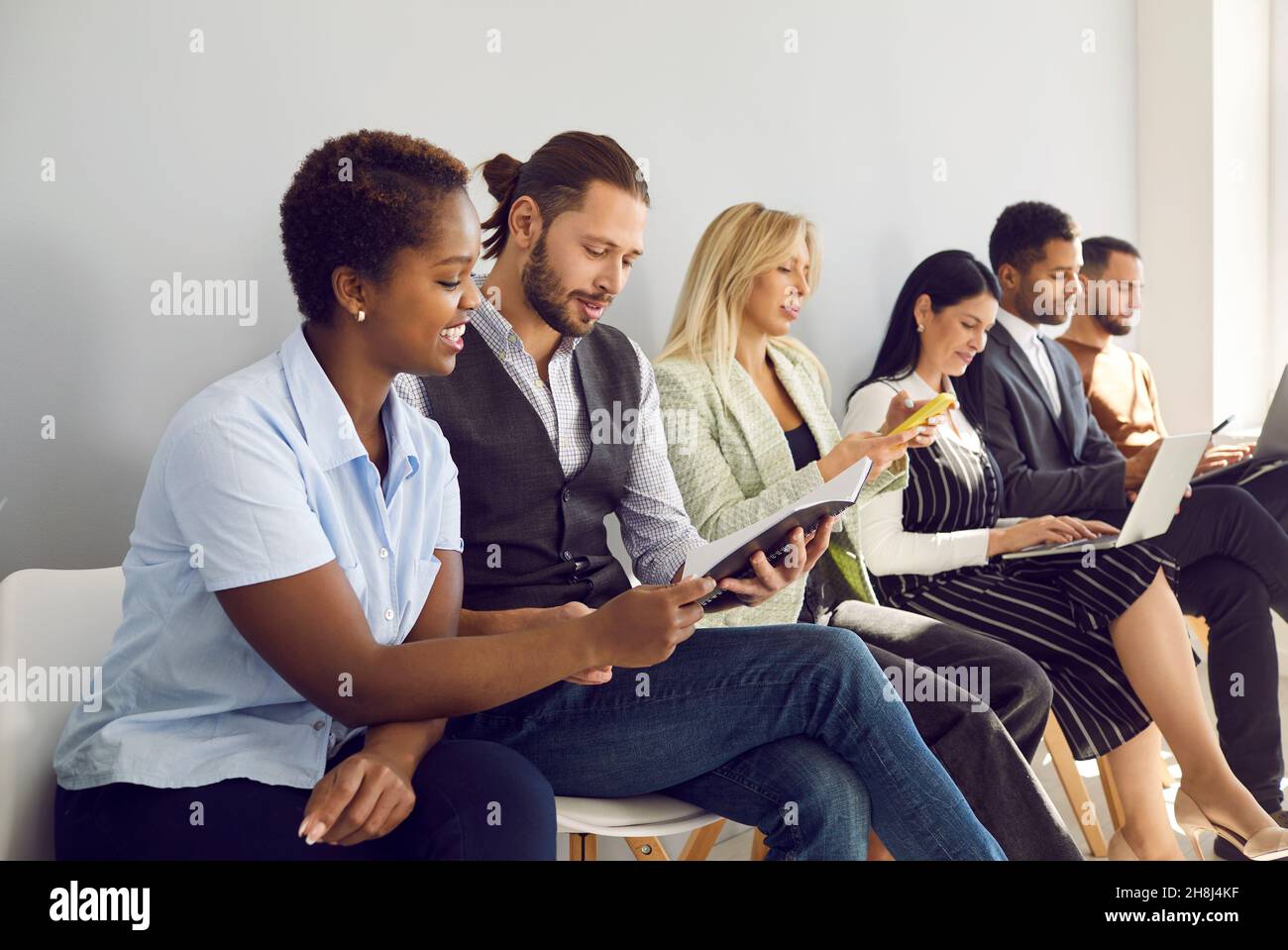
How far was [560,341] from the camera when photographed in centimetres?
173

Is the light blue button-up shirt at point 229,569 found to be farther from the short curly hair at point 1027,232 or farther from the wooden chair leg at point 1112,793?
the short curly hair at point 1027,232

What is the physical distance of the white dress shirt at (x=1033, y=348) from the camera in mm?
2789

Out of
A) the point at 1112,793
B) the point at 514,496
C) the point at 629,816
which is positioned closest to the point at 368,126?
the point at 514,496

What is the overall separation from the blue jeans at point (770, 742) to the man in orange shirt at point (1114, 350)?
202cm

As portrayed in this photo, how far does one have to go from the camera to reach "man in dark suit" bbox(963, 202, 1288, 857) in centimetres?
228

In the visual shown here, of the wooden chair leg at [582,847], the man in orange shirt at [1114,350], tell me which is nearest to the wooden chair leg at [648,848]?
the wooden chair leg at [582,847]

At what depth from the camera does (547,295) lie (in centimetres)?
171

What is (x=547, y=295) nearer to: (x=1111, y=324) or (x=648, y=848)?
(x=648, y=848)

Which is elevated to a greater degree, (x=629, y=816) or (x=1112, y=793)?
(x=629, y=816)

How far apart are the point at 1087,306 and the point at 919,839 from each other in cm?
225

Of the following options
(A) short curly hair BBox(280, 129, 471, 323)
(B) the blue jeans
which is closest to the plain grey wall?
(A) short curly hair BBox(280, 129, 471, 323)

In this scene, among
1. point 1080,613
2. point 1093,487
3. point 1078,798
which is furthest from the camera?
point 1093,487

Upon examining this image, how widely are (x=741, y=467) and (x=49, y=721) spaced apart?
3.89 feet

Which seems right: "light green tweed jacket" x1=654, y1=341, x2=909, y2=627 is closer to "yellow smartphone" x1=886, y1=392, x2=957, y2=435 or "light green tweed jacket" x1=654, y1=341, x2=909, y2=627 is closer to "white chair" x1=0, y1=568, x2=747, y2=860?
"yellow smartphone" x1=886, y1=392, x2=957, y2=435
